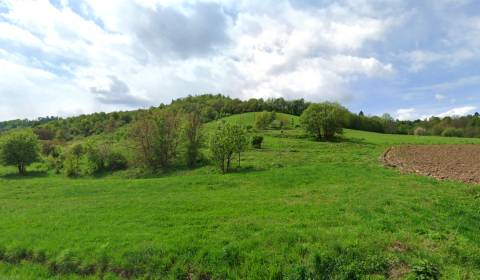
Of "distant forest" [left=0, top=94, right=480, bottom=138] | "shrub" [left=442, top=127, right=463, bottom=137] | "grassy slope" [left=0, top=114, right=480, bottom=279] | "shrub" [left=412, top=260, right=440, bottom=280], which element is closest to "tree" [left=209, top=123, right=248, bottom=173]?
"grassy slope" [left=0, top=114, right=480, bottom=279]

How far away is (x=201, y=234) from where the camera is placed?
9500mm

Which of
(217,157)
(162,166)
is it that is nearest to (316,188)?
(217,157)

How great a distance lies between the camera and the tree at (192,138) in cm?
3584

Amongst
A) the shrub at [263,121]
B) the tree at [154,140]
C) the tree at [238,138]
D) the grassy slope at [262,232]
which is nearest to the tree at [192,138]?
the tree at [154,140]

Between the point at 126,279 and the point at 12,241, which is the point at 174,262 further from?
the point at 12,241

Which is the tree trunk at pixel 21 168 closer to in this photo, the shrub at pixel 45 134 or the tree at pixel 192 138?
the tree at pixel 192 138

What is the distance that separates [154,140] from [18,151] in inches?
1034

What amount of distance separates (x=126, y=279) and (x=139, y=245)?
1.42 meters

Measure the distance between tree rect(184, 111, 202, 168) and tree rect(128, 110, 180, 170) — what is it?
5.93 ft

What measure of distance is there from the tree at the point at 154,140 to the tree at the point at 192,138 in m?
1.81

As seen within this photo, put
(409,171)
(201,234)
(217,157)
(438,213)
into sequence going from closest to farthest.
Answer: (201,234) < (438,213) < (409,171) < (217,157)

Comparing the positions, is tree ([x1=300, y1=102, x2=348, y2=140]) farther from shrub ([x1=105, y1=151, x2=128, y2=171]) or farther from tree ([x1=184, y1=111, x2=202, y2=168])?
shrub ([x1=105, y1=151, x2=128, y2=171])

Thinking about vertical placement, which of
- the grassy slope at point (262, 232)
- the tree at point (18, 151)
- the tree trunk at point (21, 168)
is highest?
the tree at point (18, 151)

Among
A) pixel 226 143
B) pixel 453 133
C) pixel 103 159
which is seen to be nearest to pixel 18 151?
pixel 103 159
